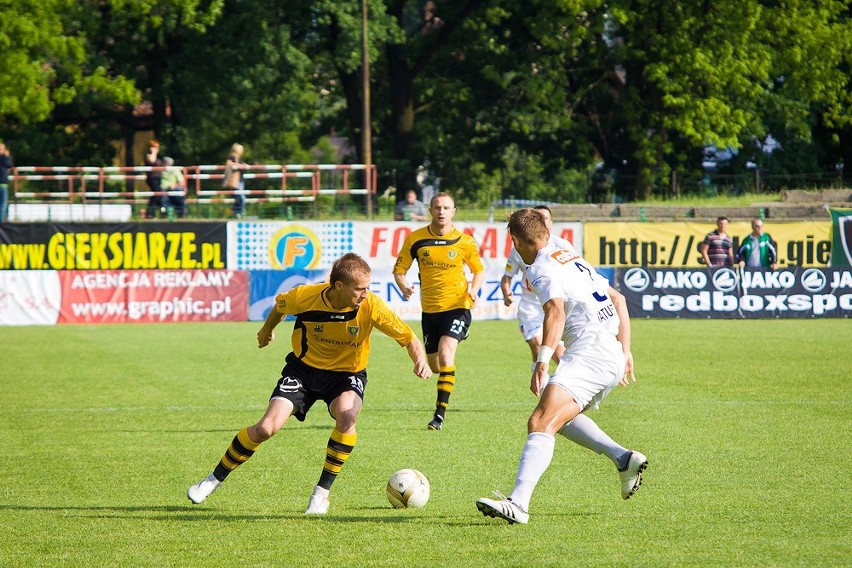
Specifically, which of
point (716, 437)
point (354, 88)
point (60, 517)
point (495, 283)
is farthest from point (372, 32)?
point (60, 517)

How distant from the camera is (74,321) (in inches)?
923

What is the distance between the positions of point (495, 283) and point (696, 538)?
18.3 meters

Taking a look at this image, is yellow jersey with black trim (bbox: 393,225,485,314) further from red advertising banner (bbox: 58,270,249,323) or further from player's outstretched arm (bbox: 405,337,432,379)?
red advertising banner (bbox: 58,270,249,323)

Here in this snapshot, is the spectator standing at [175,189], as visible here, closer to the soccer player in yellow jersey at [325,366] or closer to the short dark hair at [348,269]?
the soccer player in yellow jersey at [325,366]

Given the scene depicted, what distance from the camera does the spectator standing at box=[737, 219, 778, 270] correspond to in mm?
24250

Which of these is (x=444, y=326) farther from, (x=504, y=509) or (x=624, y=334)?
(x=504, y=509)

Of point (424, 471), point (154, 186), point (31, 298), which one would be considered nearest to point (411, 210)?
point (154, 186)

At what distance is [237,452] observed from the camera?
713 centimetres

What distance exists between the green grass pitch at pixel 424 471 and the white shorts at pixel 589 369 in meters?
0.75

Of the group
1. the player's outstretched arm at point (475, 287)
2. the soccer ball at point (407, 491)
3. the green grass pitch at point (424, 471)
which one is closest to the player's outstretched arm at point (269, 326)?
the green grass pitch at point (424, 471)

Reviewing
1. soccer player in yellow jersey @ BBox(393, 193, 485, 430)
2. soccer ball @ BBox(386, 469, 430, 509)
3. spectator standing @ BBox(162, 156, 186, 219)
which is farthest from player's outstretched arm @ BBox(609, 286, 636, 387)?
spectator standing @ BBox(162, 156, 186, 219)

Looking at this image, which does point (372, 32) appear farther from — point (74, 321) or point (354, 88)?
point (74, 321)

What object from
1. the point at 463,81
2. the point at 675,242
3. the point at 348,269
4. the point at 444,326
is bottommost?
the point at 444,326

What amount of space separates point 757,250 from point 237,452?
19.0 meters
